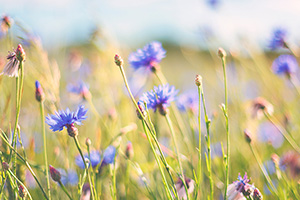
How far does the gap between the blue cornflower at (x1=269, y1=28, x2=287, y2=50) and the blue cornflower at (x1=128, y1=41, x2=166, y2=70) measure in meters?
0.45

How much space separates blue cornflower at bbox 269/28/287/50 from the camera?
0.93 metres

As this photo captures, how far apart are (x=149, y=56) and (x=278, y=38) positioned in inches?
19.0

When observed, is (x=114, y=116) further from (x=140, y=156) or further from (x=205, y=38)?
(x=205, y=38)

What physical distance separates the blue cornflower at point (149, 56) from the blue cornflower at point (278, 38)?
1.46 feet

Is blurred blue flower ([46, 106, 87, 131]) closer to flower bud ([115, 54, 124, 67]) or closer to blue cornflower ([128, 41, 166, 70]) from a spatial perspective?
flower bud ([115, 54, 124, 67])

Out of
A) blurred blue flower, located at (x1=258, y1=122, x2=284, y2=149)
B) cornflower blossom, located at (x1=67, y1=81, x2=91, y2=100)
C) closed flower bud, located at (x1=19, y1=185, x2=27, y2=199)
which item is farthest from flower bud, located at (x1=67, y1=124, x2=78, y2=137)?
blurred blue flower, located at (x1=258, y1=122, x2=284, y2=149)

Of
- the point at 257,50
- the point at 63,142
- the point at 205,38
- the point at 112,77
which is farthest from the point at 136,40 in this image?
the point at 63,142

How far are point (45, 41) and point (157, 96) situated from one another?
43.8 inches

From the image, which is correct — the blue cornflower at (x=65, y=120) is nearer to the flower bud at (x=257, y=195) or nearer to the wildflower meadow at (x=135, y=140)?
the wildflower meadow at (x=135, y=140)

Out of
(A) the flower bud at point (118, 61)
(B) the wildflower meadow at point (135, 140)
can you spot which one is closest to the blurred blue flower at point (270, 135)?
(B) the wildflower meadow at point (135, 140)

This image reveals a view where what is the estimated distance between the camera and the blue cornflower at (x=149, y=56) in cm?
68

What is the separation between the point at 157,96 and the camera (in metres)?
0.58

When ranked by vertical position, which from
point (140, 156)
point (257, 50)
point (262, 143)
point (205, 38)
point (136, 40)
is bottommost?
point (262, 143)

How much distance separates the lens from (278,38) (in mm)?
934
